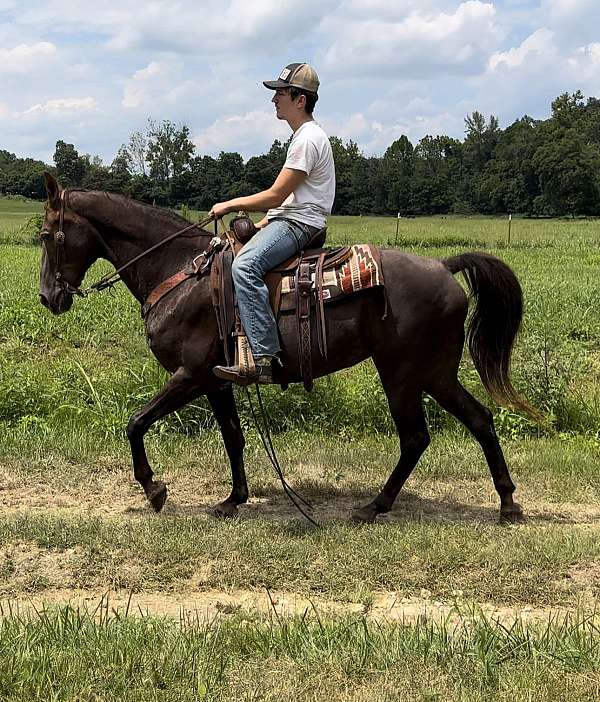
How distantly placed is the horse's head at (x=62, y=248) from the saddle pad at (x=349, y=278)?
1.55 m

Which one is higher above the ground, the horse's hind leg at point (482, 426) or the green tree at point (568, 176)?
the green tree at point (568, 176)

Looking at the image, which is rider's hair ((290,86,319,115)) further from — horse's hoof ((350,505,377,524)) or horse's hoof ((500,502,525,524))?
horse's hoof ((500,502,525,524))

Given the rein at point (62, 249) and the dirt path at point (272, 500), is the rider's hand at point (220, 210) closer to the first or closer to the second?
the rein at point (62, 249)

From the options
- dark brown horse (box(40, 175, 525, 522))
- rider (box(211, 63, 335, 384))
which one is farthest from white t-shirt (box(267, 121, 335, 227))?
dark brown horse (box(40, 175, 525, 522))

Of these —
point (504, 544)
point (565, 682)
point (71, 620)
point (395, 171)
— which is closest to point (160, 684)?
point (71, 620)

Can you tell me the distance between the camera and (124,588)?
183 inches

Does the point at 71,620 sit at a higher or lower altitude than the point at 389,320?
lower

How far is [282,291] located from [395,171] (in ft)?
279

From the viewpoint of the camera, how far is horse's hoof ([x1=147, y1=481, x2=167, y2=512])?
233 inches

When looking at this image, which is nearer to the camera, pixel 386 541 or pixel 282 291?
pixel 386 541

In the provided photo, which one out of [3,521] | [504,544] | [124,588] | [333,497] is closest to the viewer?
[124,588]

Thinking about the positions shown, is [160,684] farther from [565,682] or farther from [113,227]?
[113,227]

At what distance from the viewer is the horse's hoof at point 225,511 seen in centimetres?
597

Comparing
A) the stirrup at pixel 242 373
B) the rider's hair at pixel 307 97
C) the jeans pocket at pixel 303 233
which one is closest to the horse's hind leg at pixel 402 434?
the stirrup at pixel 242 373
